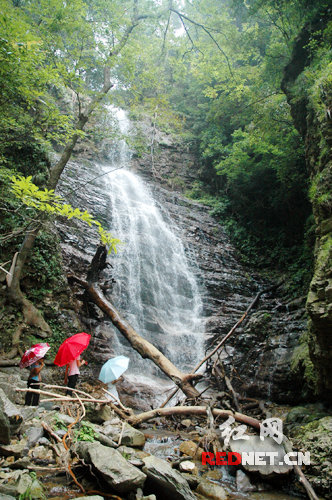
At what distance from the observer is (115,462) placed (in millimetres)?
2959

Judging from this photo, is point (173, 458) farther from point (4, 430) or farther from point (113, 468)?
point (4, 430)

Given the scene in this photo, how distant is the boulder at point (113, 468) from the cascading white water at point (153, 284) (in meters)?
5.63

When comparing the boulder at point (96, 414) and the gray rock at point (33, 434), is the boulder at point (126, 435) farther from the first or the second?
the gray rock at point (33, 434)

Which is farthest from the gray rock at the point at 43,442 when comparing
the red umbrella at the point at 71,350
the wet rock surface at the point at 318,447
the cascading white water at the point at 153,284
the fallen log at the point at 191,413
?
the cascading white water at the point at 153,284

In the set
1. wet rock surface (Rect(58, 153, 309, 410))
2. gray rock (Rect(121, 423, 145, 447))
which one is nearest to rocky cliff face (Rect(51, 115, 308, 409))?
wet rock surface (Rect(58, 153, 309, 410))

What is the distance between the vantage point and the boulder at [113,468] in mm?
2770

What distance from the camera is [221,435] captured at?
4.51 meters

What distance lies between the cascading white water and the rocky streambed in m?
4.36

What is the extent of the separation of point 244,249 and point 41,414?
14553mm

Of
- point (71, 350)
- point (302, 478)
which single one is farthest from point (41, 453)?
point (302, 478)

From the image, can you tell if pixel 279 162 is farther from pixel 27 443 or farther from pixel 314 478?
pixel 27 443

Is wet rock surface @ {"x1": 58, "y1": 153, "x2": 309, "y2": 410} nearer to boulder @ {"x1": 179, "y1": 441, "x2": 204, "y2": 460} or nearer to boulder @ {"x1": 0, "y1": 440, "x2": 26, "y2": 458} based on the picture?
boulder @ {"x1": 179, "y1": 441, "x2": 204, "y2": 460}

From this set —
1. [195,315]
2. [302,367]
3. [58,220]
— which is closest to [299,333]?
[302,367]

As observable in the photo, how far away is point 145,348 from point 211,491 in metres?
3.27
